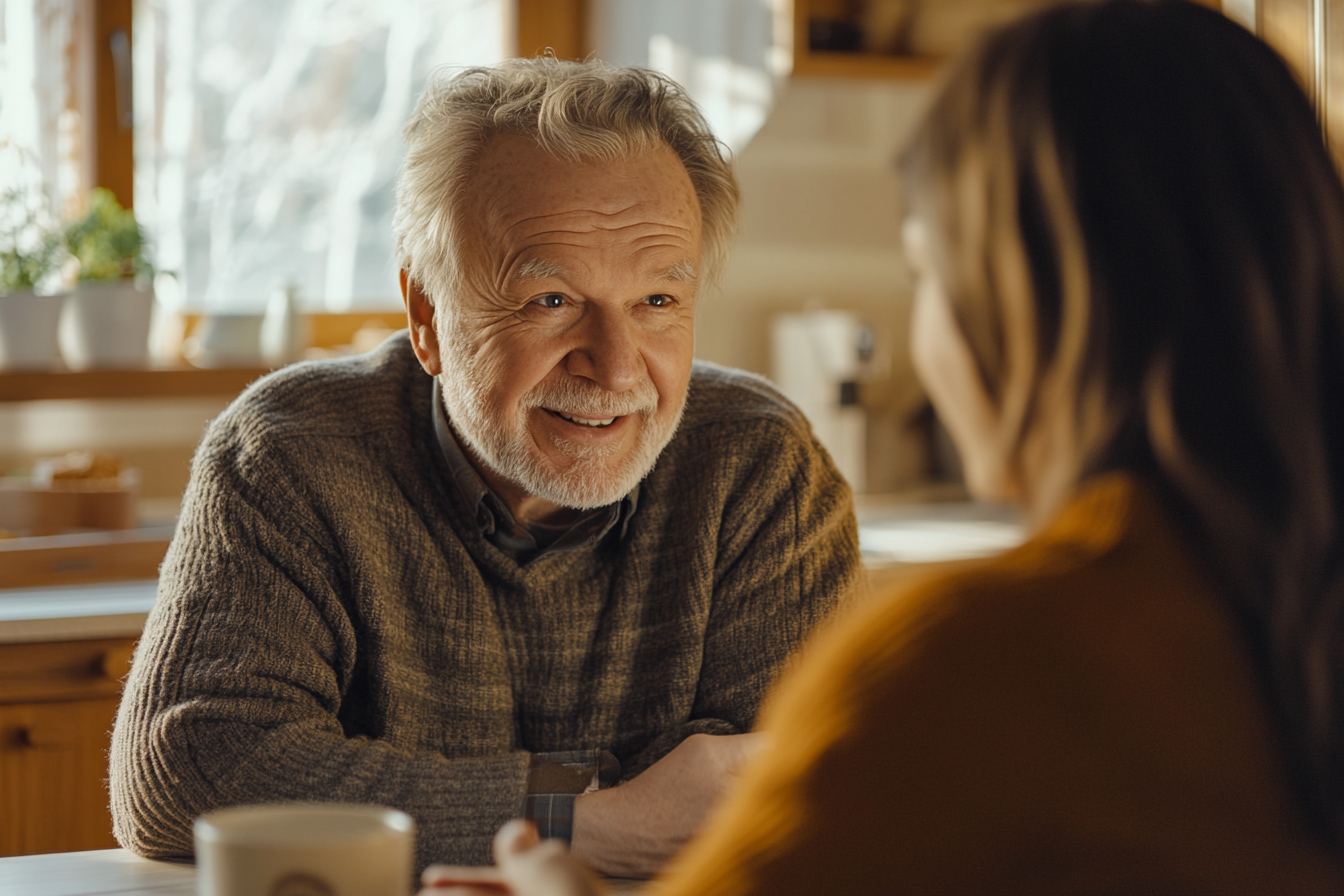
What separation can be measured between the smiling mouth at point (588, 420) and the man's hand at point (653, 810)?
35 cm

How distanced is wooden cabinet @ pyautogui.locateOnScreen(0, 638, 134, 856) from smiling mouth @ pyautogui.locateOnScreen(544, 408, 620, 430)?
1042 mm

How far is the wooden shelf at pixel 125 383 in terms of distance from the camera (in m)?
2.54

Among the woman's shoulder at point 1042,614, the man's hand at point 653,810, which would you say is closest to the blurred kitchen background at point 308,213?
the man's hand at point 653,810

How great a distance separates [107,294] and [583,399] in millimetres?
1638

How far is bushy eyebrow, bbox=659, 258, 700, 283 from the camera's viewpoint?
1368mm

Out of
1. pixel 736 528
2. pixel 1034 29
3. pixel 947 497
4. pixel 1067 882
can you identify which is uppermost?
pixel 1034 29

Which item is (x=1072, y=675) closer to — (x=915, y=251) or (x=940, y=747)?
(x=940, y=747)

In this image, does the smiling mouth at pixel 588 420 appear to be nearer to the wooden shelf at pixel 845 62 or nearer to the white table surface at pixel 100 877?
the white table surface at pixel 100 877

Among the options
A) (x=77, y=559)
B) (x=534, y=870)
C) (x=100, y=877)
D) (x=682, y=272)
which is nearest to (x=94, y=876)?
(x=100, y=877)

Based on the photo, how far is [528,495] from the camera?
142 cm

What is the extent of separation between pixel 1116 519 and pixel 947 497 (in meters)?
2.64

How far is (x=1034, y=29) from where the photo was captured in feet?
2.10

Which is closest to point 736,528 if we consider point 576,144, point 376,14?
point 576,144

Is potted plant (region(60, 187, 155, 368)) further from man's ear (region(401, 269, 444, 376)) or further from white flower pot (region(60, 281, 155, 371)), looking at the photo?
man's ear (region(401, 269, 444, 376))
